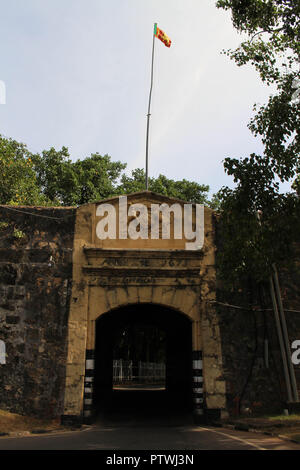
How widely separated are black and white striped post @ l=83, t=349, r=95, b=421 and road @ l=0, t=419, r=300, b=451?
35 cm

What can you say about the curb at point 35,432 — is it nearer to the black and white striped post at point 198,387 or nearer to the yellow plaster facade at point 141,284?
the yellow plaster facade at point 141,284

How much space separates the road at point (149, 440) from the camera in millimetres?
6213

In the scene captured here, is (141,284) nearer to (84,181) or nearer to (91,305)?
(91,305)

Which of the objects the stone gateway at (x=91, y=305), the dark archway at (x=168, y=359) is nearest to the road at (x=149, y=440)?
the stone gateway at (x=91, y=305)

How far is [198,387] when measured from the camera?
30.9 ft

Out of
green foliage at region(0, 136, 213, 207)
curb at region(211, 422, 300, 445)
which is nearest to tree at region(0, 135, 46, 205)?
green foliage at region(0, 136, 213, 207)

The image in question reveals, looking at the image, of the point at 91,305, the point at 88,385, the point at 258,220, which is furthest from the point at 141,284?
the point at 258,220

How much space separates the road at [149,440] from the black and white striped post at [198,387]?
42cm

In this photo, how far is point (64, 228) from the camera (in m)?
10.3

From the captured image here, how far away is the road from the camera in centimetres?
621

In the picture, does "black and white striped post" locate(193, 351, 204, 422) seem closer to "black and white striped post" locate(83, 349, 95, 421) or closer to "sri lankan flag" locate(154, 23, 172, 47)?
"black and white striped post" locate(83, 349, 95, 421)

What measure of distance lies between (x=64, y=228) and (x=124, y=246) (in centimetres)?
155

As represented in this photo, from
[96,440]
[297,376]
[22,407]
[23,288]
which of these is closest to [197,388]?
[297,376]

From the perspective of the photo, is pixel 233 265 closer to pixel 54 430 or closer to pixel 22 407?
pixel 54 430
